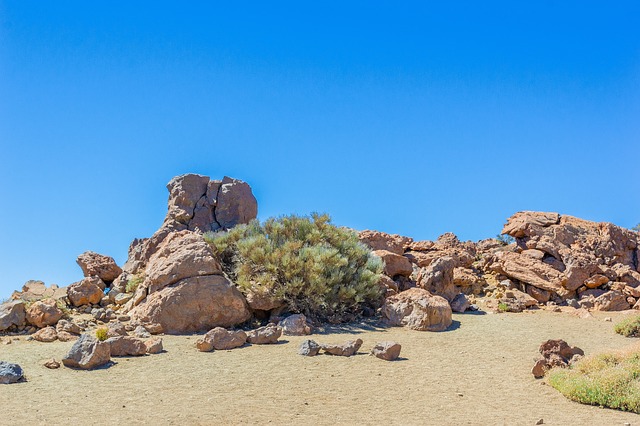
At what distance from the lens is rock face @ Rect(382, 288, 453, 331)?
14945 millimetres

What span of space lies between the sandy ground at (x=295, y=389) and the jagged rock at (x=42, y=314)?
98 centimetres

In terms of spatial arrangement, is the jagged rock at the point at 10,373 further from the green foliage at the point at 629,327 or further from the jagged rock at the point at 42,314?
the green foliage at the point at 629,327

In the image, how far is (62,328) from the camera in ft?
45.7

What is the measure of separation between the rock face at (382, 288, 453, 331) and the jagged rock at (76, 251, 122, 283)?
8265mm

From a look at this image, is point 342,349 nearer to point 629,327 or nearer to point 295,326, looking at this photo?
point 295,326

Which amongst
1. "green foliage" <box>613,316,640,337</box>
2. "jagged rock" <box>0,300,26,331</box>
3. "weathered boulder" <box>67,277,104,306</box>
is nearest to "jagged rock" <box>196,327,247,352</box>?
"jagged rock" <box>0,300,26,331</box>

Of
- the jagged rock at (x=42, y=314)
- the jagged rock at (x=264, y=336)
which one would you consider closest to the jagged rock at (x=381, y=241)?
the jagged rock at (x=264, y=336)

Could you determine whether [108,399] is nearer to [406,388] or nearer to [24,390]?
[24,390]

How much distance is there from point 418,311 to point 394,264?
359 centimetres

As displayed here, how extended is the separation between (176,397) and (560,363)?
6783 mm

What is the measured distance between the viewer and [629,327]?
48.6 ft

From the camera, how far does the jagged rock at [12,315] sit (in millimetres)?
13984

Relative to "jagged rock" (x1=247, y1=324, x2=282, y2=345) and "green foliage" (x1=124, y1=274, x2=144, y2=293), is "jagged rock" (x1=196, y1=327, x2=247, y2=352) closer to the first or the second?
"jagged rock" (x1=247, y1=324, x2=282, y2=345)

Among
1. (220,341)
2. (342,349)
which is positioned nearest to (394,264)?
(342,349)
